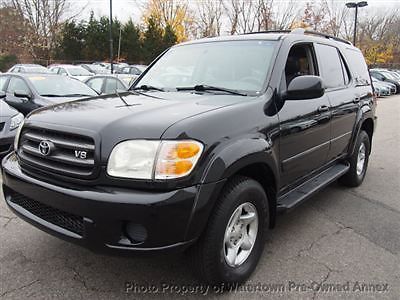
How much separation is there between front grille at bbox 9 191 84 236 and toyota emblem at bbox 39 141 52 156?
13.9 inches

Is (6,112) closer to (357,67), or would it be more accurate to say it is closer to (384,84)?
(357,67)

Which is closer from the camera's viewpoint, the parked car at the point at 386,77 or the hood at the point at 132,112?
the hood at the point at 132,112

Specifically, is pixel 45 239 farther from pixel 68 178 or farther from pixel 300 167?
pixel 300 167

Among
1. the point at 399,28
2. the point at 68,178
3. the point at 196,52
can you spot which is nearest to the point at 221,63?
the point at 196,52

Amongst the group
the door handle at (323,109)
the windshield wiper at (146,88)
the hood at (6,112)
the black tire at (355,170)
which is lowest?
the black tire at (355,170)

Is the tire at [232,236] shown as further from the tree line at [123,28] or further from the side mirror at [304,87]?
the tree line at [123,28]

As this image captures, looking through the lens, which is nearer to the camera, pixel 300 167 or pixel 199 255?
pixel 199 255

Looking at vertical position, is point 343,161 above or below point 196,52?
below

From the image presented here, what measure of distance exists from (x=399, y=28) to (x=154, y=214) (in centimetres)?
6136

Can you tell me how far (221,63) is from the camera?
11.0 ft

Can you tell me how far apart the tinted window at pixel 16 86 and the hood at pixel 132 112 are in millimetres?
5308

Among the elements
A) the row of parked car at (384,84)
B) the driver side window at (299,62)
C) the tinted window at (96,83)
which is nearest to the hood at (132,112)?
the driver side window at (299,62)

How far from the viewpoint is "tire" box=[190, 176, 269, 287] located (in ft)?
7.78

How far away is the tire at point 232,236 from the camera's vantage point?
237cm
